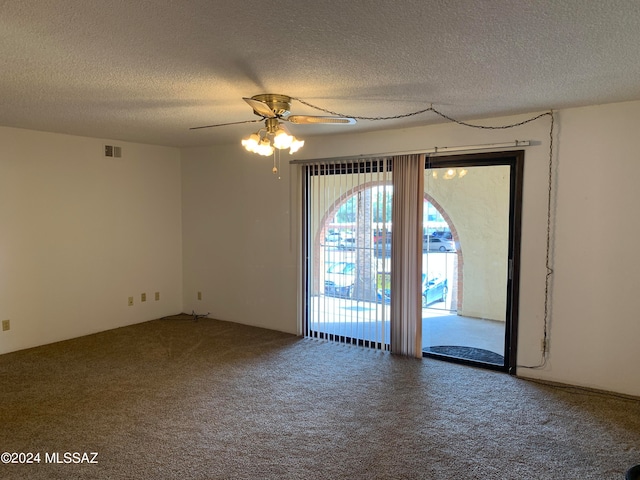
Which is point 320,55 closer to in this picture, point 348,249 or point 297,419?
point 297,419

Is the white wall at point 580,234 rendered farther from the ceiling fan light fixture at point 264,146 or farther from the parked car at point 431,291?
the ceiling fan light fixture at point 264,146

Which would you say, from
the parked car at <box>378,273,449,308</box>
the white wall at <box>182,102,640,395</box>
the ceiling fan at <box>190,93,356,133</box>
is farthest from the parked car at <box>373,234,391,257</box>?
the ceiling fan at <box>190,93,356,133</box>

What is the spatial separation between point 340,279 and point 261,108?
96.4 inches

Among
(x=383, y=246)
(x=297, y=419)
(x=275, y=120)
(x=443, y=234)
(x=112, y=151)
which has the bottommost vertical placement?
(x=297, y=419)

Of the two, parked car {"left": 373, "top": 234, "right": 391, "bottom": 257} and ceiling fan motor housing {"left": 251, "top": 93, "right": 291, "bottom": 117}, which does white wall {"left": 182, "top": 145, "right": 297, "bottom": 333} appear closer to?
parked car {"left": 373, "top": 234, "right": 391, "bottom": 257}

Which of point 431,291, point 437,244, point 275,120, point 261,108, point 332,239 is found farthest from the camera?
point 332,239

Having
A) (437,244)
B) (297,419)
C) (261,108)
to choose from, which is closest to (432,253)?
(437,244)

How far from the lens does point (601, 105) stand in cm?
344

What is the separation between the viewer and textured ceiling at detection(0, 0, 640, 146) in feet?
5.95

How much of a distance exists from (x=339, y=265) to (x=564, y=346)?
2.26 m

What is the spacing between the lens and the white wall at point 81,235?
450 centimetres

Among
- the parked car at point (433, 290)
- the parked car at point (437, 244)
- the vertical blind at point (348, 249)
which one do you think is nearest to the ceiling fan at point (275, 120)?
the vertical blind at point (348, 249)

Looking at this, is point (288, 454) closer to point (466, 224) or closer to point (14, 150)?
point (466, 224)

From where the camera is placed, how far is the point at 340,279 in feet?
15.9
